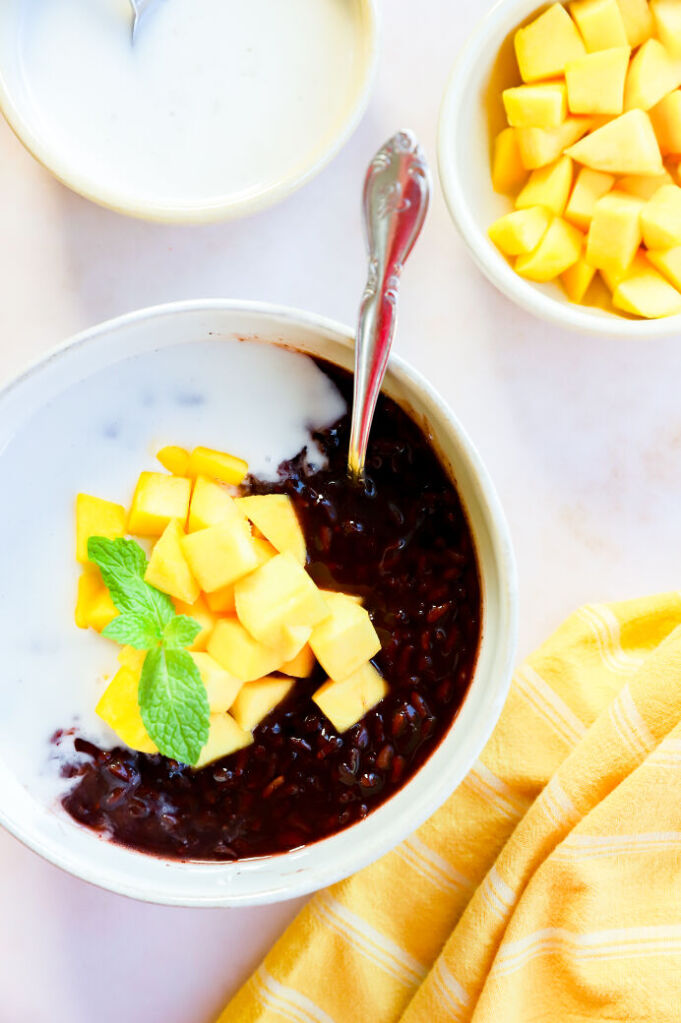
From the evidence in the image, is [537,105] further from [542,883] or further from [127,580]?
[542,883]

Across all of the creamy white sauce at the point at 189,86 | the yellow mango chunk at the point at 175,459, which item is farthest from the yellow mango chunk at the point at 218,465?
the creamy white sauce at the point at 189,86

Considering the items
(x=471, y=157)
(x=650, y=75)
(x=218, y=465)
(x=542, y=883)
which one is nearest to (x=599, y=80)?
(x=650, y=75)

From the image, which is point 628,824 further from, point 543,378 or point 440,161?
point 440,161

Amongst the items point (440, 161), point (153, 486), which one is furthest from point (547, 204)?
point (153, 486)

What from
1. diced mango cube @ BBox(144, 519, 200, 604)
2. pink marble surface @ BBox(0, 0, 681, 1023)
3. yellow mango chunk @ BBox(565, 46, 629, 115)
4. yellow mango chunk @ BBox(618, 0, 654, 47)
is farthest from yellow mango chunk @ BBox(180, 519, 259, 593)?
yellow mango chunk @ BBox(618, 0, 654, 47)

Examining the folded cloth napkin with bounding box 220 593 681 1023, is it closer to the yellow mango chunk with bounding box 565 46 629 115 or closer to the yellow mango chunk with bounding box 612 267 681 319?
the yellow mango chunk with bounding box 612 267 681 319

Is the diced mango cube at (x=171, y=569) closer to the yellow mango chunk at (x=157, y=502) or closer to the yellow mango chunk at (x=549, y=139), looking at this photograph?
the yellow mango chunk at (x=157, y=502)

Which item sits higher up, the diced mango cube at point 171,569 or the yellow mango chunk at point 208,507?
the yellow mango chunk at point 208,507
